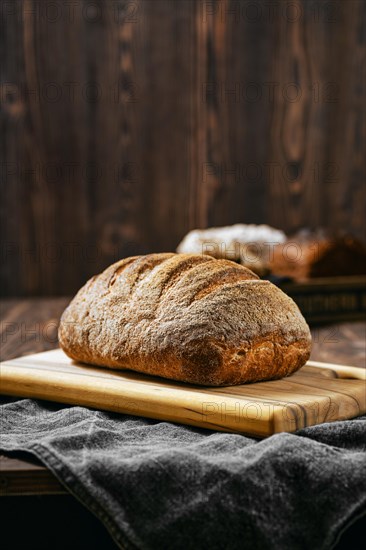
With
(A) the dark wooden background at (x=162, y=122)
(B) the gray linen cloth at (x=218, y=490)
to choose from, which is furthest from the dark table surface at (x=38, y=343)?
(A) the dark wooden background at (x=162, y=122)

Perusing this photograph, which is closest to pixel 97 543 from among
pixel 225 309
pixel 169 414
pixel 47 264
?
pixel 169 414

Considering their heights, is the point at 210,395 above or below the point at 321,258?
above

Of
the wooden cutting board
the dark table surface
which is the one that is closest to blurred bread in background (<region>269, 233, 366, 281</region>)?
the dark table surface

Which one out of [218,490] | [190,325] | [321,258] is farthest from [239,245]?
[218,490]

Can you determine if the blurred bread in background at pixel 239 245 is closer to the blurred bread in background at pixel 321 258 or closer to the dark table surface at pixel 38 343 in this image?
the blurred bread in background at pixel 321 258

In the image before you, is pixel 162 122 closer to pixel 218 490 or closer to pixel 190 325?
pixel 190 325

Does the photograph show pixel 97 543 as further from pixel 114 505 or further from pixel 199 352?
pixel 199 352
